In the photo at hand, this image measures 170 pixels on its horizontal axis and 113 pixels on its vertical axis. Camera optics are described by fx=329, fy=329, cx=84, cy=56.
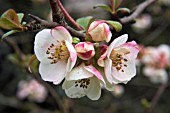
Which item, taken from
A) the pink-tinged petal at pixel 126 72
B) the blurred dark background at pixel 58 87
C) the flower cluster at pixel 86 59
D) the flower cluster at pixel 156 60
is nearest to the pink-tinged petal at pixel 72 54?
the flower cluster at pixel 86 59

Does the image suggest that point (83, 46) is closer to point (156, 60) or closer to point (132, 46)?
point (132, 46)

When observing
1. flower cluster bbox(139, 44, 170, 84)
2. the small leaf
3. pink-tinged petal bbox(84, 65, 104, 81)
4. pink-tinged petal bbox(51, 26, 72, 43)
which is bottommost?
flower cluster bbox(139, 44, 170, 84)

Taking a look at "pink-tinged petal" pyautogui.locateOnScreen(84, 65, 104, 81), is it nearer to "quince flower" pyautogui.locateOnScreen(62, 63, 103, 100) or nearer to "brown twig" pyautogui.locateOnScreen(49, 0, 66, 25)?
"quince flower" pyautogui.locateOnScreen(62, 63, 103, 100)

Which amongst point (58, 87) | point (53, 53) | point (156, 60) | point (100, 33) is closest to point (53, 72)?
point (53, 53)

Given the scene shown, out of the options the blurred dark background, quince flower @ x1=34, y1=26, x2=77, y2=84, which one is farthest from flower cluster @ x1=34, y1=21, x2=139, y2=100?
the blurred dark background

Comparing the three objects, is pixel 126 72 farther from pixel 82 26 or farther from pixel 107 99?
pixel 107 99

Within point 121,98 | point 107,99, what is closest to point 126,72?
point 107,99

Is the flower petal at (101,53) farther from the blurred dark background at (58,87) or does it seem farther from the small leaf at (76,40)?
the blurred dark background at (58,87)
